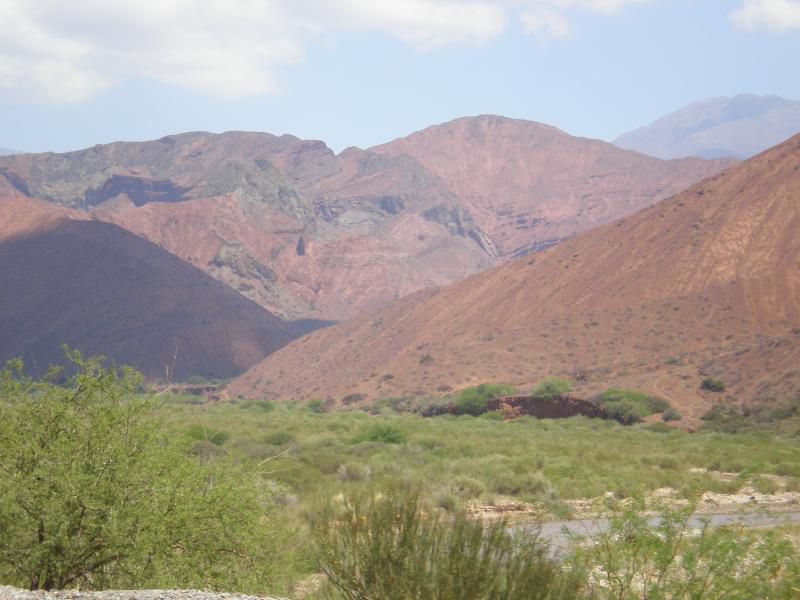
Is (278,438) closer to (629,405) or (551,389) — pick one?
(629,405)

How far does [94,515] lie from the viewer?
34.6 feet

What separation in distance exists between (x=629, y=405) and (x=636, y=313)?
19.5m

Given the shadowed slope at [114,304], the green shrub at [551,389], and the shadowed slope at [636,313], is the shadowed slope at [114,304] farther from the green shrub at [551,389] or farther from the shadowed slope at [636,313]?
the green shrub at [551,389]

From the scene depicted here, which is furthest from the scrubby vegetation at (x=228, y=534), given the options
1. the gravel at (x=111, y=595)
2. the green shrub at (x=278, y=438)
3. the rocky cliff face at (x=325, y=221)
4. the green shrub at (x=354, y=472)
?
the rocky cliff face at (x=325, y=221)

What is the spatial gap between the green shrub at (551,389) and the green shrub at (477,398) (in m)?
2.38

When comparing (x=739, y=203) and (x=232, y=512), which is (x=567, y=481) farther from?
(x=739, y=203)

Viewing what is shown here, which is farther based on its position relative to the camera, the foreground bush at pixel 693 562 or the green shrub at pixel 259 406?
the green shrub at pixel 259 406

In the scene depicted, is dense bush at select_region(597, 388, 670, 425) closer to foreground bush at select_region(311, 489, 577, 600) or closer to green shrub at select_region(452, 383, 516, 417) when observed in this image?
green shrub at select_region(452, 383, 516, 417)

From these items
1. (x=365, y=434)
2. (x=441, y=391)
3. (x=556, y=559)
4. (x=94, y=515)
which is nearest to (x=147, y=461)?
(x=94, y=515)

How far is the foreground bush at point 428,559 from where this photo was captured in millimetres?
8023

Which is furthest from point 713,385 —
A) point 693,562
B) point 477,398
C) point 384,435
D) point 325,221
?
point 325,221

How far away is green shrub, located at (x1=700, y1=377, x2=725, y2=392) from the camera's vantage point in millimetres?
53719

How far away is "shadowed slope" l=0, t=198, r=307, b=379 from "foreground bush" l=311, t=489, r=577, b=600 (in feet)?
310

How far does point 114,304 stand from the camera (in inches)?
4446
